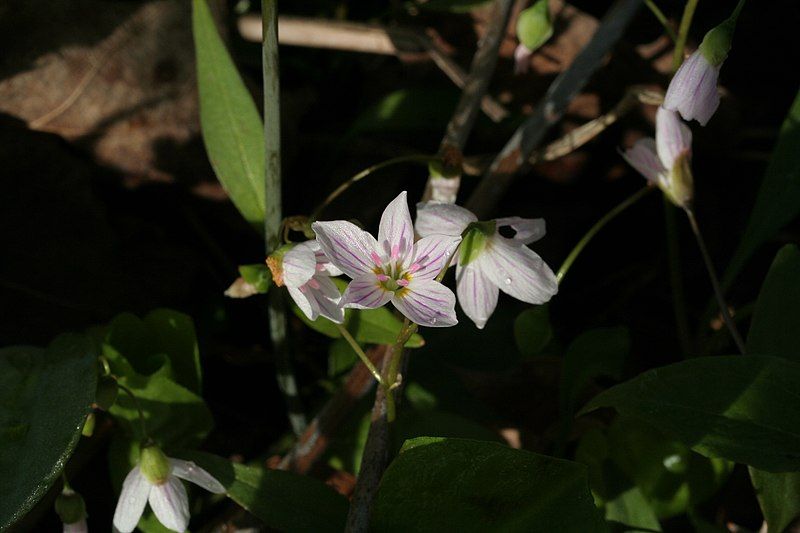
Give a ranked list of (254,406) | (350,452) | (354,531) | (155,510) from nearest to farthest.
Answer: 1. (354,531)
2. (155,510)
3. (350,452)
4. (254,406)

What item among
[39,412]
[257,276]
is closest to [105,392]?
[39,412]

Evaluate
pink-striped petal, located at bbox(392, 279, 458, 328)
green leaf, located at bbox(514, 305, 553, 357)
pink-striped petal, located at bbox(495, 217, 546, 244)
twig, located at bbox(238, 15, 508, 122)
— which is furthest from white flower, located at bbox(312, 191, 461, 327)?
twig, located at bbox(238, 15, 508, 122)

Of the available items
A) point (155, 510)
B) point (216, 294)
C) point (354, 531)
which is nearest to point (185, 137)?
point (216, 294)

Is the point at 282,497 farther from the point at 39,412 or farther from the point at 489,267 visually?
the point at 489,267

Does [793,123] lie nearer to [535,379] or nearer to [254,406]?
[535,379]

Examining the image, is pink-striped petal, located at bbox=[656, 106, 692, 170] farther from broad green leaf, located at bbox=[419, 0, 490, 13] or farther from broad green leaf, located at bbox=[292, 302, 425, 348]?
broad green leaf, located at bbox=[292, 302, 425, 348]

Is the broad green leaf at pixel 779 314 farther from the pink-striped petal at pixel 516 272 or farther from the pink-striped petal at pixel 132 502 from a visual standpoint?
the pink-striped petal at pixel 132 502
